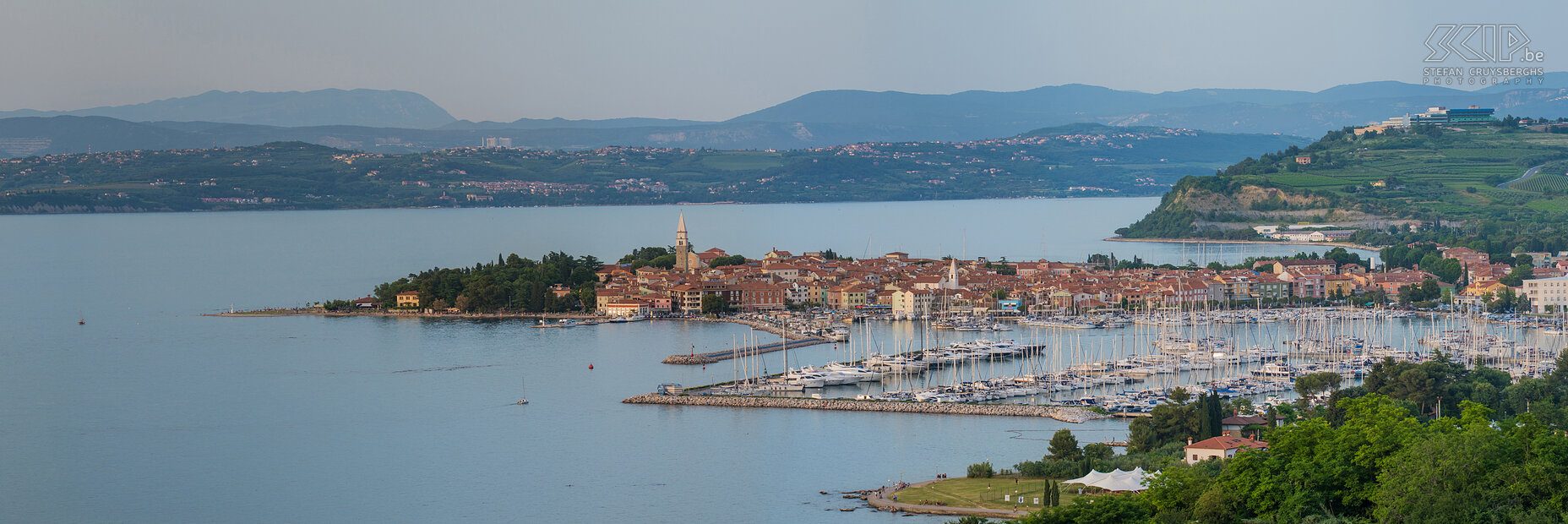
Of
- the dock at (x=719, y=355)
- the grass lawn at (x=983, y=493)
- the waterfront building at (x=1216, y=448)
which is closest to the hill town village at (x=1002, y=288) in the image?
the dock at (x=719, y=355)

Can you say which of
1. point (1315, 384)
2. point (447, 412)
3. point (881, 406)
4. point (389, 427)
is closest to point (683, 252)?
point (447, 412)

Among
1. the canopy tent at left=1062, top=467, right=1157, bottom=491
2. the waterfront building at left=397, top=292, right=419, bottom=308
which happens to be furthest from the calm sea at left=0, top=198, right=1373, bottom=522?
the canopy tent at left=1062, top=467, right=1157, bottom=491

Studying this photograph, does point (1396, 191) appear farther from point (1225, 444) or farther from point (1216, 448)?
point (1216, 448)

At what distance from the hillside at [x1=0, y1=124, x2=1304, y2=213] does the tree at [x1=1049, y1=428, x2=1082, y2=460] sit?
104767mm

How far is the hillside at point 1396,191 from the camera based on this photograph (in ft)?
196

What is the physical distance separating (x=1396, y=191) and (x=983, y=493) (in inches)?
2151

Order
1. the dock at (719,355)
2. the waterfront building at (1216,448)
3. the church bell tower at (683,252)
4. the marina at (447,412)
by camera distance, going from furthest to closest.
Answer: the church bell tower at (683,252)
the dock at (719,355)
the marina at (447,412)
the waterfront building at (1216,448)

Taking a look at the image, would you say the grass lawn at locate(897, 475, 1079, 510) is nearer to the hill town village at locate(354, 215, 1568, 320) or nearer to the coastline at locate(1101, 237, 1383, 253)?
the hill town village at locate(354, 215, 1568, 320)

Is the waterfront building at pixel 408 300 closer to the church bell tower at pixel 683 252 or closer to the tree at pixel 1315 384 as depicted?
the church bell tower at pixel 683 252

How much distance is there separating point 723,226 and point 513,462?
64467 millimetres

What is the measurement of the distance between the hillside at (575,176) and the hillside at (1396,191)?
57202 mm

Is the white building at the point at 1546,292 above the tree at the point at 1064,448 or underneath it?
above

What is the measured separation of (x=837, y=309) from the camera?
39062mm

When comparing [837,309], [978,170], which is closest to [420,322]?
[837,309]
